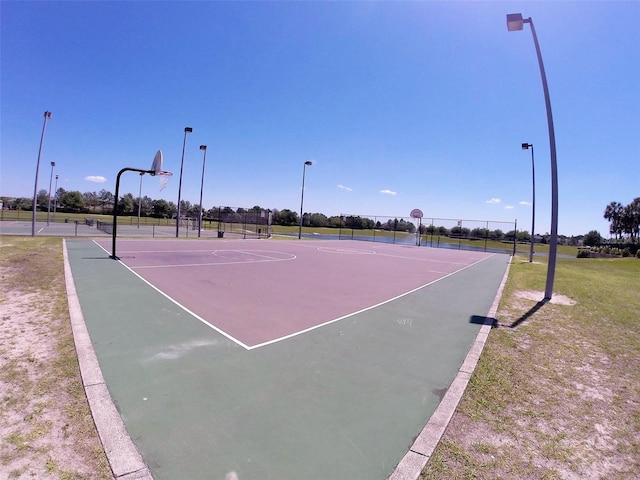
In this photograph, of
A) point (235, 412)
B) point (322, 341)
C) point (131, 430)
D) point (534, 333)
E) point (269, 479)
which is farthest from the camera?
point (534, 333)

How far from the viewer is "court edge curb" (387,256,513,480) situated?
103 inches

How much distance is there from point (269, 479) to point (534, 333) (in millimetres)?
5892

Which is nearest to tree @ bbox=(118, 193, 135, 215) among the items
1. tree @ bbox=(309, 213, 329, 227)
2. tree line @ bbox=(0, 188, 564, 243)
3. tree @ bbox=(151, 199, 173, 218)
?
tree line @ bbox=(0, 188, 564, 243)

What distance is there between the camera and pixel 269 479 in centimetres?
248

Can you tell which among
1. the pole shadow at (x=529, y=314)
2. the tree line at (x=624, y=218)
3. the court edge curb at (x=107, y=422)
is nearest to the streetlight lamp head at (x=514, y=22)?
the pole shadow at (x=529, y=314)

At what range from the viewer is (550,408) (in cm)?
364

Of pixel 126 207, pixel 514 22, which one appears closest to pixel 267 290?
pixel 514 22

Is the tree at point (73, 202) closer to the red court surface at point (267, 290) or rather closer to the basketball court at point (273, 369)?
the red court surface at point (267, 290)

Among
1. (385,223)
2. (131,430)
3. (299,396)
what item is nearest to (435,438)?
(299,396)

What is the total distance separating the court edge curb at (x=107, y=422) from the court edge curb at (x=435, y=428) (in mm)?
1975

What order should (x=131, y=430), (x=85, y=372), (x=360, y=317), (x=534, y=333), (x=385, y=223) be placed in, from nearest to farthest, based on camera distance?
(x=131, y=430)
(x=85, y=372)
(x=534, y=333)
(x=360, y=317)
(x=385, y=223)

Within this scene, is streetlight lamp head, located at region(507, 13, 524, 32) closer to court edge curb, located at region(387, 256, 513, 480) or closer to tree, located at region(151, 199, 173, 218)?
court edge curb, located at region(387, 256, 513, 480)

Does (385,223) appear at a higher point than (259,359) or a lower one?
higher

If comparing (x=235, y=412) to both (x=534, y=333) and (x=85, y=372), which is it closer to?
(x=85, y=372)
